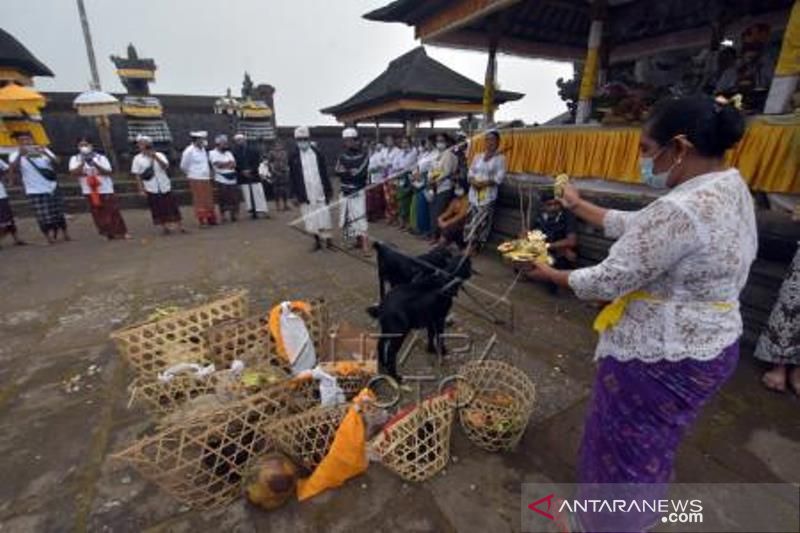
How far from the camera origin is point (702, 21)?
6.77m

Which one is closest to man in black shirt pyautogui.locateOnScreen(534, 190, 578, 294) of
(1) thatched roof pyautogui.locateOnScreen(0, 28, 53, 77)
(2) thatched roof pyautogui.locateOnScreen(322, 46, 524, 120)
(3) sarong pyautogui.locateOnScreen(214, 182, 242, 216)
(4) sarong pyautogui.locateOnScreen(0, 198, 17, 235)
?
(2) thatched roof pyautogui.locateOnScreen(322, 46, 524, 120)

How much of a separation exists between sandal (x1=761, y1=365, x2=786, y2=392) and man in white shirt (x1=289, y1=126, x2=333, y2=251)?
5.83m

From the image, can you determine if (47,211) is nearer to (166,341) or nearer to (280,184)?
(280,184)

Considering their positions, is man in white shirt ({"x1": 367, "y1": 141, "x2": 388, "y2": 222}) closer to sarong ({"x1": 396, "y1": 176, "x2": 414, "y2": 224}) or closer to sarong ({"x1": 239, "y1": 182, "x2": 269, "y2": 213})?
sarong ({"x1": 396, "y1": 176, "x2": 414, "y2": 224})

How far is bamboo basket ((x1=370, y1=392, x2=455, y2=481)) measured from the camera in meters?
2.18

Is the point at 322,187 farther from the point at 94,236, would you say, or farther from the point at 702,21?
the point at 702,21

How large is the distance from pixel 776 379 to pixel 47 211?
11.2 meters

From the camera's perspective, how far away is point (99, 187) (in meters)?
7.79

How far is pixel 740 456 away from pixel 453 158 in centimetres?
562

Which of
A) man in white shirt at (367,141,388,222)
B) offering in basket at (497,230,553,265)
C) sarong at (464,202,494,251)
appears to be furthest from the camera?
man in white shirt at (367,141,388,222)

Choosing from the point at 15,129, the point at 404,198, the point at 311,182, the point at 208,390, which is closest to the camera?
the point at 208,390

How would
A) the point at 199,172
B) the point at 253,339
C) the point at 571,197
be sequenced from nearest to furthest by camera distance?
1. the point at 571,197
2. the point at 253,339
3. the point at 199,172

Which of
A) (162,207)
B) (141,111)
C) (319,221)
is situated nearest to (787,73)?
(319,221)

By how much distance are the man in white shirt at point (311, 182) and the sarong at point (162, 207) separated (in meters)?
3.54
